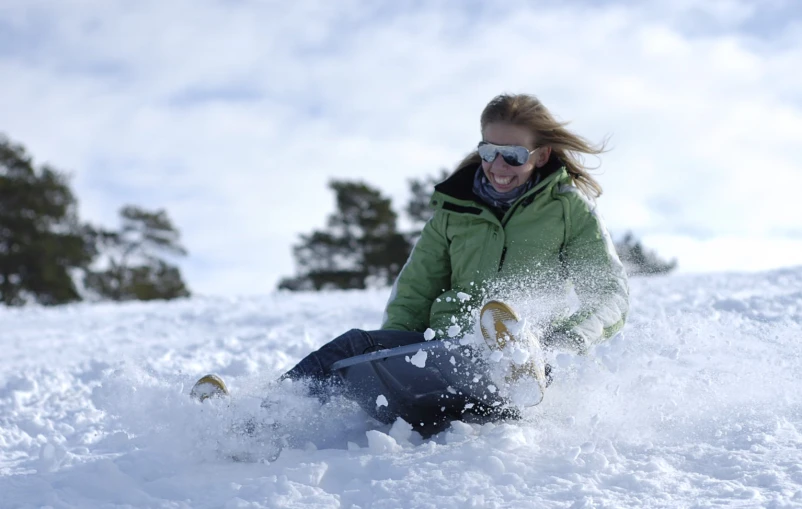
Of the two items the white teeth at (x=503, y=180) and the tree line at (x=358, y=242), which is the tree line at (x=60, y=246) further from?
the white teeth at (x=503, y=180)

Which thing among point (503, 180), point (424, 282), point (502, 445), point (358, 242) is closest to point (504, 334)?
point (502, 445)

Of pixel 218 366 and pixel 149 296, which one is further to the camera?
pixel 149 296

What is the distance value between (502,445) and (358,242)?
2355 cm

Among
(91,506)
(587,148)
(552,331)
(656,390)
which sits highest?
(587,148)

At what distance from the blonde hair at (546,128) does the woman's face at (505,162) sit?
0.03 meters

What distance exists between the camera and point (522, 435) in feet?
9.66

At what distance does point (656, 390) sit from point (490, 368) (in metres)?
0.87

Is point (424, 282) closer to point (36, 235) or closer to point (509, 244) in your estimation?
point (509, 244)

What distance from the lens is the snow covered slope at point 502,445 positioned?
8.45ft

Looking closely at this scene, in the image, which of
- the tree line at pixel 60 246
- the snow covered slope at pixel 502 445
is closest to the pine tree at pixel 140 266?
the tree line at pixel 60 246

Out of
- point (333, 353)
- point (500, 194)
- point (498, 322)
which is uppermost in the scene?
point (500, 194)

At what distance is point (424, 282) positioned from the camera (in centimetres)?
388

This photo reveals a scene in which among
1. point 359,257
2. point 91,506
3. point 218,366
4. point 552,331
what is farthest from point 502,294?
Answer: point 359,257

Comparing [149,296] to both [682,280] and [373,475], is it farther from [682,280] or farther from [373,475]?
[373,475]
